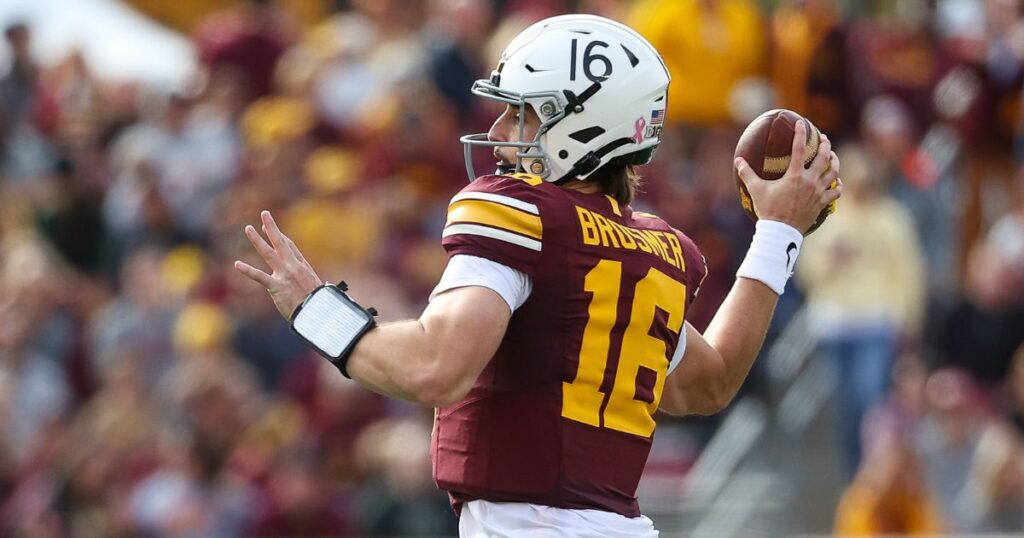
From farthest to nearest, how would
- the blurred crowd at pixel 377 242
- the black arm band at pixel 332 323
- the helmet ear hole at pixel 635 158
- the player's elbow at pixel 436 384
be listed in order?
the blurred crowd at pixel 377 242, the helmet ear hole at pixel 635 158, the black arm band at pixel 332 323, the player's elbow at pixel 436 384

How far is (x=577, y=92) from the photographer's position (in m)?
4.42

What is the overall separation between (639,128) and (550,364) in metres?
0.69

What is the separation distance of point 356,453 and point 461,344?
626 centimetres

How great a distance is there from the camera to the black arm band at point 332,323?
4.09m

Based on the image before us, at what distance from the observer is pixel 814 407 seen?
35.6 feet

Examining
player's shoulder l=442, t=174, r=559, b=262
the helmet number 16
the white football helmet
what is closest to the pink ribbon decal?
the white football helmet

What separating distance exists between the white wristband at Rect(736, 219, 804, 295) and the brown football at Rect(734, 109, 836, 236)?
3.6 inches

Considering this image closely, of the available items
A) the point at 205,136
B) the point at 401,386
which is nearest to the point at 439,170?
the point at 205,136

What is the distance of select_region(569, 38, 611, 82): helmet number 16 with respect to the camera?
4426 mm

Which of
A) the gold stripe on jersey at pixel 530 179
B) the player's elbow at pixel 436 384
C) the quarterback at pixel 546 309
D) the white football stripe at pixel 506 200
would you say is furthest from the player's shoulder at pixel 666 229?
→ the player's elbow at pixel 436 384

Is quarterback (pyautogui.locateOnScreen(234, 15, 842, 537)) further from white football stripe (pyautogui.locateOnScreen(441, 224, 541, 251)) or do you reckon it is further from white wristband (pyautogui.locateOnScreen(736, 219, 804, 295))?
white wristband (pyautogui.locateOnScreen(736, 219, 804, 295))

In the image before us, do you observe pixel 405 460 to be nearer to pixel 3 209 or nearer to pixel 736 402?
pixel 736 402

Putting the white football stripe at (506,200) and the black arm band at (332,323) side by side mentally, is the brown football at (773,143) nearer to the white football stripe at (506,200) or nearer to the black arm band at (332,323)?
the white football stripe at (506,200)

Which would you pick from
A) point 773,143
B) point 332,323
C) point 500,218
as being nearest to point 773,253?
point 773,143
